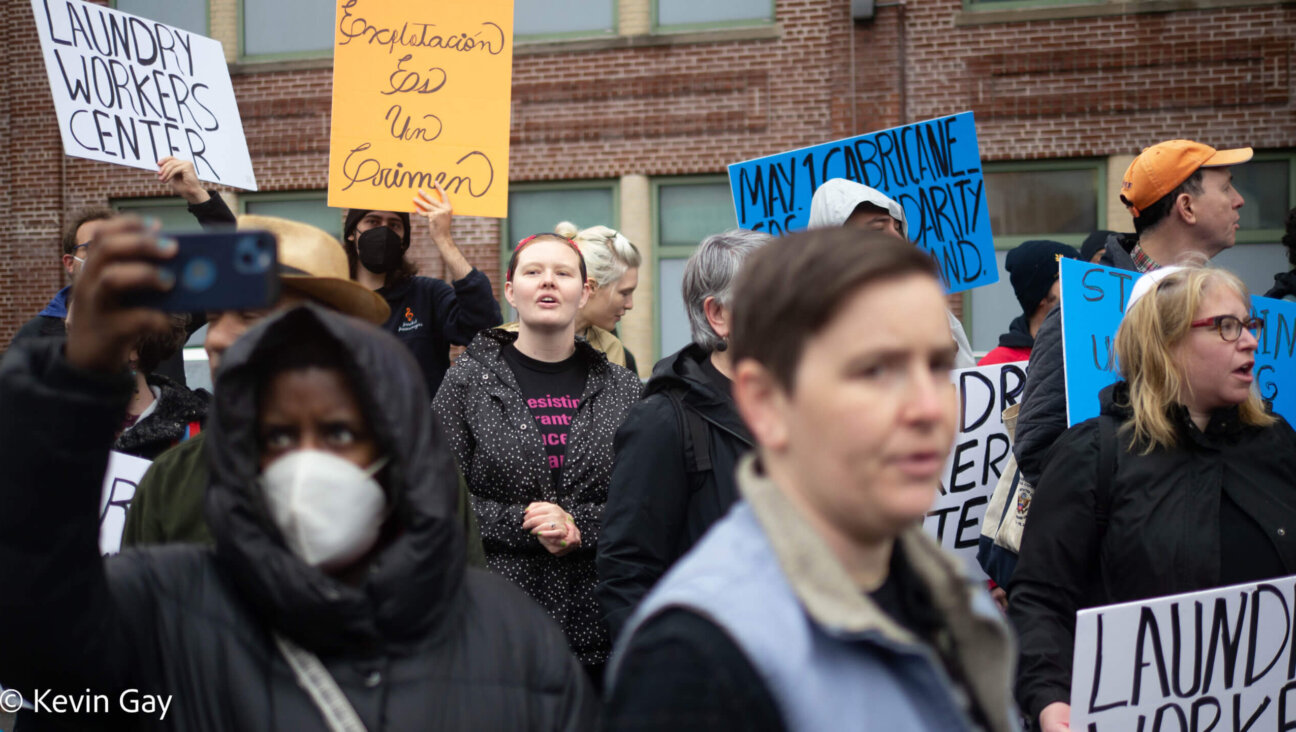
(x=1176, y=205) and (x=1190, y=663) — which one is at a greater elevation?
(x=1176, y=205)

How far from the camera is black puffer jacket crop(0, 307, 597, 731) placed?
4.28 feet

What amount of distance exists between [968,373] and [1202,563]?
1392 millimetres

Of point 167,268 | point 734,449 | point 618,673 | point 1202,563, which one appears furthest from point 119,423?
point 1202,563

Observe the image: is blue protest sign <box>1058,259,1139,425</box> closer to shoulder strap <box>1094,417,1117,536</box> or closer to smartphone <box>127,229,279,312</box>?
shoulder strap <box>1094,417,1117,536</box>

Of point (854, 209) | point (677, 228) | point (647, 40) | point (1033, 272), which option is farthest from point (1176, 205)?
point (647, 40)

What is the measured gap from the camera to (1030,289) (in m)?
5.24

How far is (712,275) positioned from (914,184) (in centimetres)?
241

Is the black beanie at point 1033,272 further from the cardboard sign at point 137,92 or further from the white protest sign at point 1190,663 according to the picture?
the cardboard sign at point 137,92

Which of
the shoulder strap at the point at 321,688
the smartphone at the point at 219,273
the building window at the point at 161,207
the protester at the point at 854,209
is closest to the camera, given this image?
the smartphone at the point at 219,273

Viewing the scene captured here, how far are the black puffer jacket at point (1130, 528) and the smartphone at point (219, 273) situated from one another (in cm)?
205

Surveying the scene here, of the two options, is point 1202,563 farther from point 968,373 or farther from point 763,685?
point 763,685

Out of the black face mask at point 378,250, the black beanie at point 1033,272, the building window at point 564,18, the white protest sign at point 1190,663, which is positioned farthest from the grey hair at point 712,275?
the building window at point 564,18

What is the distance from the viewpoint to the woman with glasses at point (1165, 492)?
105 inches

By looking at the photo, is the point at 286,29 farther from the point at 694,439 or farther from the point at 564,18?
the point at 694,439
